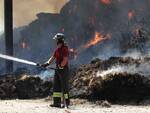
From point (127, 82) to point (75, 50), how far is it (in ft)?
39.2

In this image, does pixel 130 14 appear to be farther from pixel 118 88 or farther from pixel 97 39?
pixel 118 88

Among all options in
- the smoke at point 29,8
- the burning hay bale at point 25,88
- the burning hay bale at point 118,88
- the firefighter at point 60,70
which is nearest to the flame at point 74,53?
the smoke at point 29,8

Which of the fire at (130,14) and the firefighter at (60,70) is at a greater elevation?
the fire at (130,14)

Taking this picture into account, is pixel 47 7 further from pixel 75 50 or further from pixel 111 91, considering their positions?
pixel 111 91

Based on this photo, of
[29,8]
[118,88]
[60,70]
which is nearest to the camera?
[60,70]

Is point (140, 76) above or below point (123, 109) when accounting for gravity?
above

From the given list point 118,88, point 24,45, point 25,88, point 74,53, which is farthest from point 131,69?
point 24,45

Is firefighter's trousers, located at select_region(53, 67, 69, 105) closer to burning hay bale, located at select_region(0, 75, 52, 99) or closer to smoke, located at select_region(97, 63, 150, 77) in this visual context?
smoke, located at select_region(97, 63, 150, 77)

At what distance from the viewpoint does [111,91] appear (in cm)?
1546

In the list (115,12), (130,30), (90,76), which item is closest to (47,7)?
(115,12)

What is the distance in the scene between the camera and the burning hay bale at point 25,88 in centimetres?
1744

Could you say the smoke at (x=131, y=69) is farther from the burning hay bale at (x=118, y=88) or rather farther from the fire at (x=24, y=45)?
the fire at (x=24, y=45)

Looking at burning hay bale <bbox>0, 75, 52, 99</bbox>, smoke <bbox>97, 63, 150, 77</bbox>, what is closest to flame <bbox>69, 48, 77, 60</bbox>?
burning hay bale <bbox>0, 75, 52, 99</bbox>

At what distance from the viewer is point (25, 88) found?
17.6 meters
